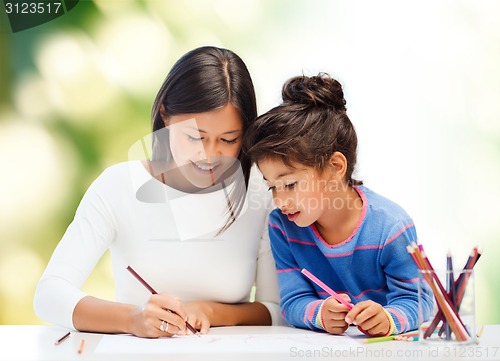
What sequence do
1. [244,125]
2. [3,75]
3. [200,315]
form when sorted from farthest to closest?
[3,75]
[244,125]
[200,315]

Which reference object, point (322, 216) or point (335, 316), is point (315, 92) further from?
point (335, 316)

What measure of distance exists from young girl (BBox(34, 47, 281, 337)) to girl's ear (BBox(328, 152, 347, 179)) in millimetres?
197

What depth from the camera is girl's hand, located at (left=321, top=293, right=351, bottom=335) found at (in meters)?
1.27

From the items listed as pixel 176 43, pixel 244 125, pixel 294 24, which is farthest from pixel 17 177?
pixel 244 125

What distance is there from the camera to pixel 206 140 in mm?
1450

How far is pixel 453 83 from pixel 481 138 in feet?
0.69

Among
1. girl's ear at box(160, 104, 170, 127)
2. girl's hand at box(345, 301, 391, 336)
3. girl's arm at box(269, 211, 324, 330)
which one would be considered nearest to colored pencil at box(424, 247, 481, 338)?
girl's hand at box(345, 301, 391, 336)

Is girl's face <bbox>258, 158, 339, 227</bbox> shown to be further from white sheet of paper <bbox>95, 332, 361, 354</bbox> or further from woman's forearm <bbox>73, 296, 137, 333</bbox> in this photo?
woman's forearm <bbox>73, 296, 137, 333</bbox>

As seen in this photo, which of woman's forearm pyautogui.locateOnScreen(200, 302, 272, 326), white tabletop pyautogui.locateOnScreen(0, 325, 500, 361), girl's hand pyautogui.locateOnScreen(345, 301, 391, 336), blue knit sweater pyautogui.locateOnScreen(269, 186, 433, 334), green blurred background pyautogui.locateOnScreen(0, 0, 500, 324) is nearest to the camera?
white tabletop pyautogui.locateOnScreen(0, 325, 500, 361)

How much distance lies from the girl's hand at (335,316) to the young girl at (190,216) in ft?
0.74

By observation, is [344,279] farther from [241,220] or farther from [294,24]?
[294,24]

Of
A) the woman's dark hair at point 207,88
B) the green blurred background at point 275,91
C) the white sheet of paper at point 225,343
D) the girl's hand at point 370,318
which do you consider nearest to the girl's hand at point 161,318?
the white sheet of paper at point 225,343

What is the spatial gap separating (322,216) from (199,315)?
312 millimetres

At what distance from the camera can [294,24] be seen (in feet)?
8.13
